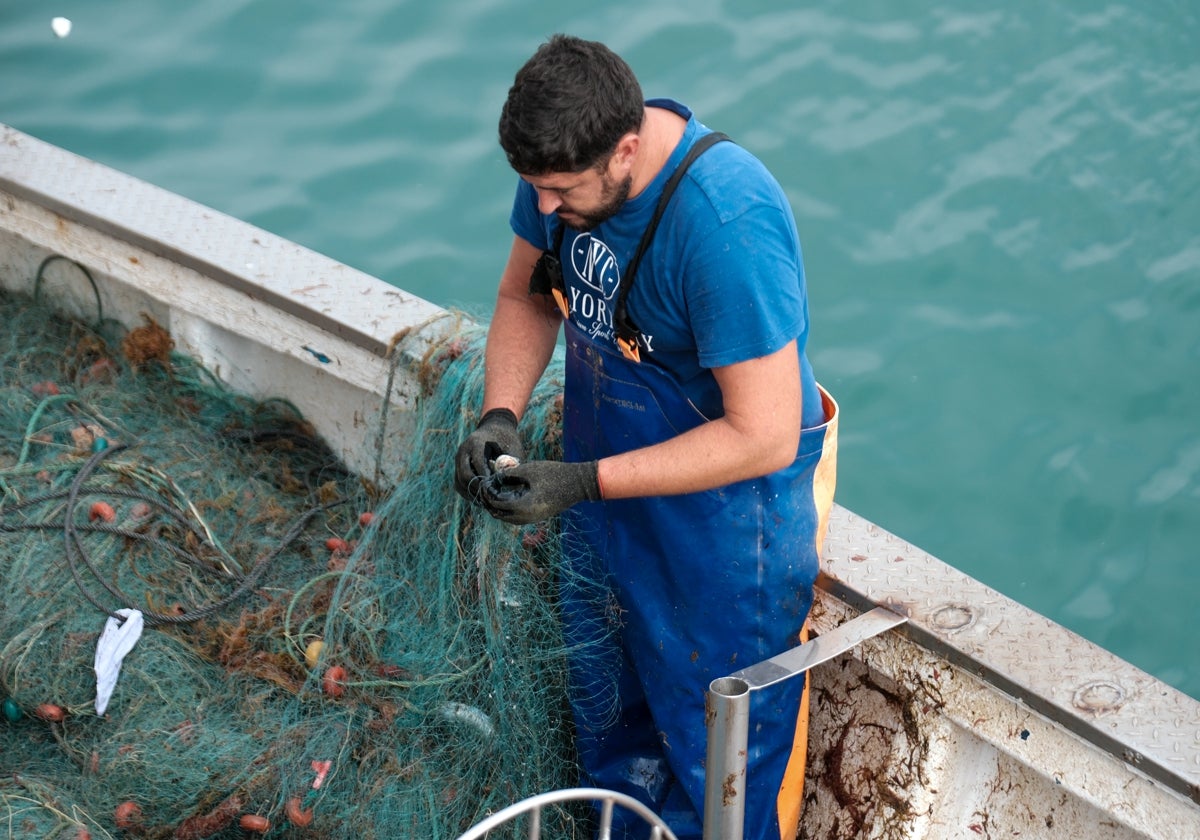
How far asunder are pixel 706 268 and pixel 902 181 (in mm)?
4159

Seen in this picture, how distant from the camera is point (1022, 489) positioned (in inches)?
197

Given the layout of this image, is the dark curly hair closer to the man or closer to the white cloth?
the man

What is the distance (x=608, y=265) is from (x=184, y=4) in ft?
18.1

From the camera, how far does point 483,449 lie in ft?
8.54

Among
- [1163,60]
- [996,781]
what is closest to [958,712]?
[996,781]

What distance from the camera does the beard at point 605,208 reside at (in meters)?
2.26

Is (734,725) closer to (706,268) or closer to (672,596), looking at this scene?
(672,596)

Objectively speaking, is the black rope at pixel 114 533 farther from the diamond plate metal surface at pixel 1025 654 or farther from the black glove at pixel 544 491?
the diamond plate metal surface at pixel 1025 654

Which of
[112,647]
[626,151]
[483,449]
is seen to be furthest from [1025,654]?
[112,647]

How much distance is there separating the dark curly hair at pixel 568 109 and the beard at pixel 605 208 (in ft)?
0.22

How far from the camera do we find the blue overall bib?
2.49 m

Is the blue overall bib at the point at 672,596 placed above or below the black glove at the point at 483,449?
below

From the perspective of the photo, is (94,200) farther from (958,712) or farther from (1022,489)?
(1022,489)

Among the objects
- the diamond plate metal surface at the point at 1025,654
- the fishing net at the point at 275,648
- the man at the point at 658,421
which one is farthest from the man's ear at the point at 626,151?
the diamond plate metal surface at the point at 1025,654
